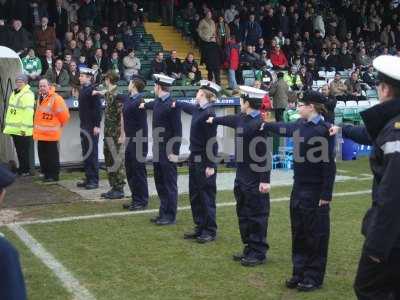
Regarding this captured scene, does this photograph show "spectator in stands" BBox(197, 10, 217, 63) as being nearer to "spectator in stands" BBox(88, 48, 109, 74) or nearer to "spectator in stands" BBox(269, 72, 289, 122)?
"spectator in stands" BBox(269, 72, 289, 122)

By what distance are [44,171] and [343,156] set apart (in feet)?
22.4

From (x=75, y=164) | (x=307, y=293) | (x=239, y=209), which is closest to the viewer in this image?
(x=307, y=293)

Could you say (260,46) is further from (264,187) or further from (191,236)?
(264,187)

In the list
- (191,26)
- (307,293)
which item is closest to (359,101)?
(191,26)

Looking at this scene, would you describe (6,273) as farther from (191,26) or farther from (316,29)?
(316,29)

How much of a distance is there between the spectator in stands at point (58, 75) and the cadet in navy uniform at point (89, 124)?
391 cm

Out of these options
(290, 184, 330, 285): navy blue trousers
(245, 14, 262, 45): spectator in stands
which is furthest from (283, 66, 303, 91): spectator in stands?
(290, 184, 330, 285): navy blue trousers

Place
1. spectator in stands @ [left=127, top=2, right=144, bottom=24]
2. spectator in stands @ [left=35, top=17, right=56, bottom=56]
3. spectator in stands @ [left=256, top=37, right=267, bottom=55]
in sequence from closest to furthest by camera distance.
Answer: spectator in stands @ [left=35, top=17, right=56, bottom=56]
spectator in stands @ [left=127, top=2, right=144, bottom=24]
spectator in stands @ [left=256, top=37, right=267, bottom=55]

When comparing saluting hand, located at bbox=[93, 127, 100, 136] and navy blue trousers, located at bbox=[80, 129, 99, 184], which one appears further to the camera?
navy blue trousers, located at bbox=[80, 129, 99, 184]

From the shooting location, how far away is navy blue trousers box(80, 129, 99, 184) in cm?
1113

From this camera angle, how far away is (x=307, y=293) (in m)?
6.00

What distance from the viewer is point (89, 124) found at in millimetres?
11086

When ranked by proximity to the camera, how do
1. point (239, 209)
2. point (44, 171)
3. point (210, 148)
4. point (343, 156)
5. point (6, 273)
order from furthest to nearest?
1. point (343, 156)
2. point (44, 171)
3. point (210, 148)
4. point (239, 209)
5. point (6, 273)

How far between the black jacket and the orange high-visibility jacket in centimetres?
800
